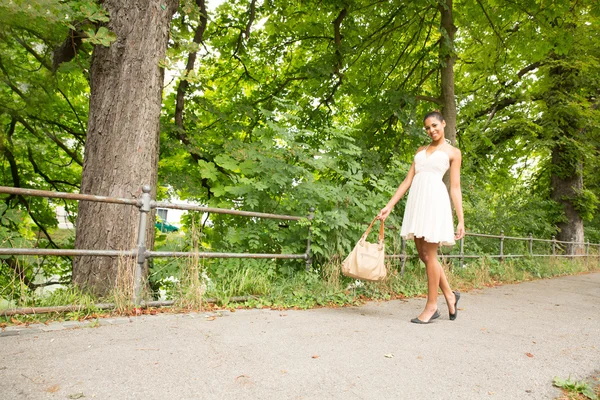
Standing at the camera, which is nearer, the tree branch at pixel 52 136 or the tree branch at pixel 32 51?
the tree branch at pixel 32 51

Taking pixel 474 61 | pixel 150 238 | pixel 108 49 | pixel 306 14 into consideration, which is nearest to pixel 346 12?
pixel 306 14

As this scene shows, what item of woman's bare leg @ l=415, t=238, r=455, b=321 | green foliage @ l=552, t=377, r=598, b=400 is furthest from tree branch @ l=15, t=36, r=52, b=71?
green foliage @ l=552, t=377, r=598, b=400

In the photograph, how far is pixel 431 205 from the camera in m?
4.52

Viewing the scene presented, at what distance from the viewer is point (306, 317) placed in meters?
4.51

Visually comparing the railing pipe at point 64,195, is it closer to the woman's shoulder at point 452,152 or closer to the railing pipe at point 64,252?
the railing pipe at point 64,252

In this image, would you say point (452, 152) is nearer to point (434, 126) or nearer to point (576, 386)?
point (434, 126)

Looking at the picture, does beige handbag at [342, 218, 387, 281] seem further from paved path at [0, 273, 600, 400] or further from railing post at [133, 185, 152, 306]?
railing post at [133, 185, 152, 306]

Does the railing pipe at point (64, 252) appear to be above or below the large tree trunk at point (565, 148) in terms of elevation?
below

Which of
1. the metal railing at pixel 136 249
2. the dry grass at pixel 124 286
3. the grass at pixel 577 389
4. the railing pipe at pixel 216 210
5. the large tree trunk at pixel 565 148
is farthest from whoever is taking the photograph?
the large tree trunk at pixel 565 148

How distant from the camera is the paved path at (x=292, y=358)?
2430mm

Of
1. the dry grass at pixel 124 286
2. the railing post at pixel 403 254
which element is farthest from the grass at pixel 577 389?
the railing post at pixel 403 254

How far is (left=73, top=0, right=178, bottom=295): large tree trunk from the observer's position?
4.50m

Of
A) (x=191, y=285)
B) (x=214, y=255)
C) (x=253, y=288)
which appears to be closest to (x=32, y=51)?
(x=214, y=255)

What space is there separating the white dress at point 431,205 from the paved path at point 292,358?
957 mm
